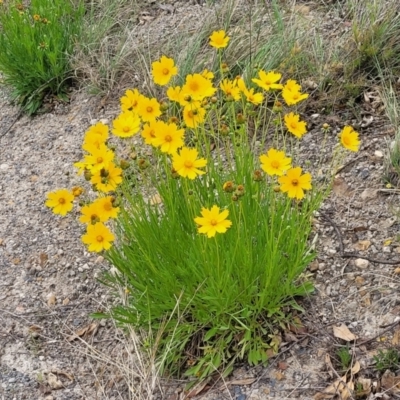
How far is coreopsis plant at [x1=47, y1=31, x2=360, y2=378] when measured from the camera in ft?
6.66

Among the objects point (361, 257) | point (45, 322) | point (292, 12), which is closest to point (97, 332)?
point (45, 322)

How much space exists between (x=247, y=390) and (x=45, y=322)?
1079 mm

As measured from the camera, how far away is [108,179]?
1982 millimetres

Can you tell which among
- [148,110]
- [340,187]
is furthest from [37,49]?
[148,110]

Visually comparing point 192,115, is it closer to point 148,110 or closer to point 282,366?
point 148,110

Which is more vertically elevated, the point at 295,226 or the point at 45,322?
the point at 295,226

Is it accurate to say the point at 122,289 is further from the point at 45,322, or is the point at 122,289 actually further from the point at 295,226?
the point at 295,226

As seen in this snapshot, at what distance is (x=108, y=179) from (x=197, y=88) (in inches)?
16.6

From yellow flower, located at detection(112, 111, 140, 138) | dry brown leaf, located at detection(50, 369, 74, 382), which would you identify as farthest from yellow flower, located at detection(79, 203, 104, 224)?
dry brown leaf, located at detection(50, 369, 74, 382)

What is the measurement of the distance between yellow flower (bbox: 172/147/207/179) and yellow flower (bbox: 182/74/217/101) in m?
0.23

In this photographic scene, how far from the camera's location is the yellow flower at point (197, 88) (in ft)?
6.71

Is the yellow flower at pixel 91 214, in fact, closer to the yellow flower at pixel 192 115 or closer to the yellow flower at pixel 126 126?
the yellow flower at pixel 126 126

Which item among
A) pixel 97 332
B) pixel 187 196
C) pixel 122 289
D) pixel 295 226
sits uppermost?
pixel 187 196

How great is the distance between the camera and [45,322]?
9.61 ft
